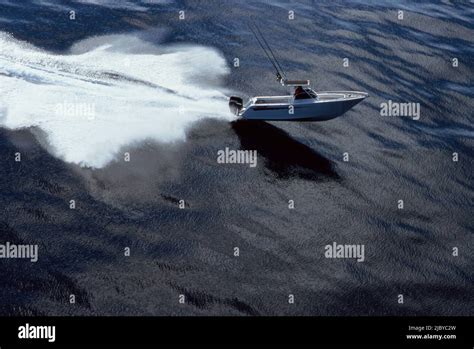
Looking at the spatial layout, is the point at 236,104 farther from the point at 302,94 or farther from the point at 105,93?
the point at 105,93

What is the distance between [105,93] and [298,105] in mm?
15812

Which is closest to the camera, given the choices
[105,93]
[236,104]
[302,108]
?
[302,108]

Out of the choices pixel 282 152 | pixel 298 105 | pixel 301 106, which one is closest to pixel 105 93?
pixel 282 152

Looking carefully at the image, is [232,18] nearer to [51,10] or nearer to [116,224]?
[51,10]

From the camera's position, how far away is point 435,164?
41.5 m

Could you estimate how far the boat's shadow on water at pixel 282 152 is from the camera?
132 feet

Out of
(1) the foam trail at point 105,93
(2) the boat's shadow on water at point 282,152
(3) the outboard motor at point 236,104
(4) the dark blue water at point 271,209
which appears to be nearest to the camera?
(4) the dark blue water at point 271,209

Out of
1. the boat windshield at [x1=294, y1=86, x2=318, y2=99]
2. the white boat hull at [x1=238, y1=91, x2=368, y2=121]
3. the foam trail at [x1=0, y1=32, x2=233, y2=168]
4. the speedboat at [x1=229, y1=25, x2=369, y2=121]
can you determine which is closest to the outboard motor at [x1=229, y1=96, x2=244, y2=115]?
the speedboat at [x1=229, y1=25, x2=369, y2=121]

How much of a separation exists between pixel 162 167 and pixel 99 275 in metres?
10.7

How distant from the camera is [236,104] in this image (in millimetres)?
44438

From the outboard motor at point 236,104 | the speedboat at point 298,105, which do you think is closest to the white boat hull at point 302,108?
the speedboat at point 298,105

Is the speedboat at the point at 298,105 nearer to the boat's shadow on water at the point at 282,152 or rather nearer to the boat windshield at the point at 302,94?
the boat windshield at the point at 302,94

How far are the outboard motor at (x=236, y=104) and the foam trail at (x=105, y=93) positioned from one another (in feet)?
3.22

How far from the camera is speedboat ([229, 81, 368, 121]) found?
141 ft
